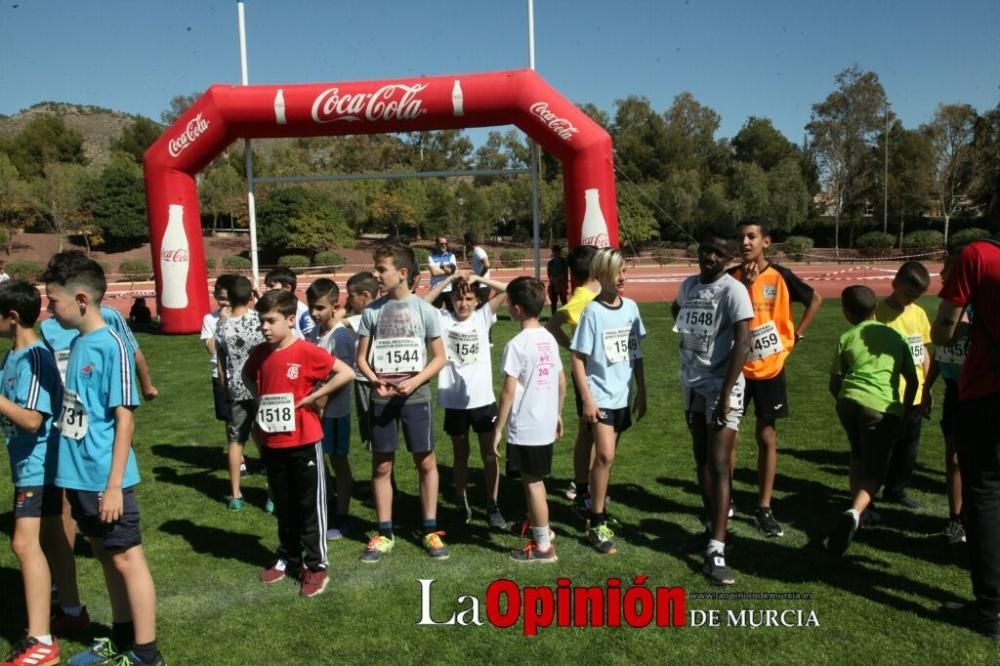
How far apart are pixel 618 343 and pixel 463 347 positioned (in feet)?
3.28

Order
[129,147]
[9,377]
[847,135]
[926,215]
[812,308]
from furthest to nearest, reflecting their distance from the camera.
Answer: [129,147] → [847,135] → [926,215] → [812,308] → [9,377]

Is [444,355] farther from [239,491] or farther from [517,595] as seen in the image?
[239,491]

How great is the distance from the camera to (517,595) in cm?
378

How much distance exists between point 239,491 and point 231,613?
169 centimetres

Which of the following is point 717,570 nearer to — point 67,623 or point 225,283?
point 67,623

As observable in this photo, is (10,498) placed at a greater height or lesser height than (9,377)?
lesser

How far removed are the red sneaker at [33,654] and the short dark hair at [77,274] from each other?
156 centimetres

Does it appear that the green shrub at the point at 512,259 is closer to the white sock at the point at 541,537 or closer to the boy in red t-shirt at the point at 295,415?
the white sock at the point at 541,537

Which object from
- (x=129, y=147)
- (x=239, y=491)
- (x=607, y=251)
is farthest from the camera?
(x=129, y=147)

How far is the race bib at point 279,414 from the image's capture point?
3785mm

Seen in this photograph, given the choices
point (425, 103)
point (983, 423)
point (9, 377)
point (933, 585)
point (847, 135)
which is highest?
point (847, 135)

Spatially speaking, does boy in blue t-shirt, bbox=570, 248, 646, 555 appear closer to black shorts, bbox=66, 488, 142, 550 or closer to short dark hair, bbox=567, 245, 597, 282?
short dark hair, bbox=567, 245, 597, 282

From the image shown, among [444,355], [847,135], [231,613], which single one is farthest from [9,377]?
[847,135]

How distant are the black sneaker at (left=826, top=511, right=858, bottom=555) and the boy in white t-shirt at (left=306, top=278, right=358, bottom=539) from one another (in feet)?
9.61
